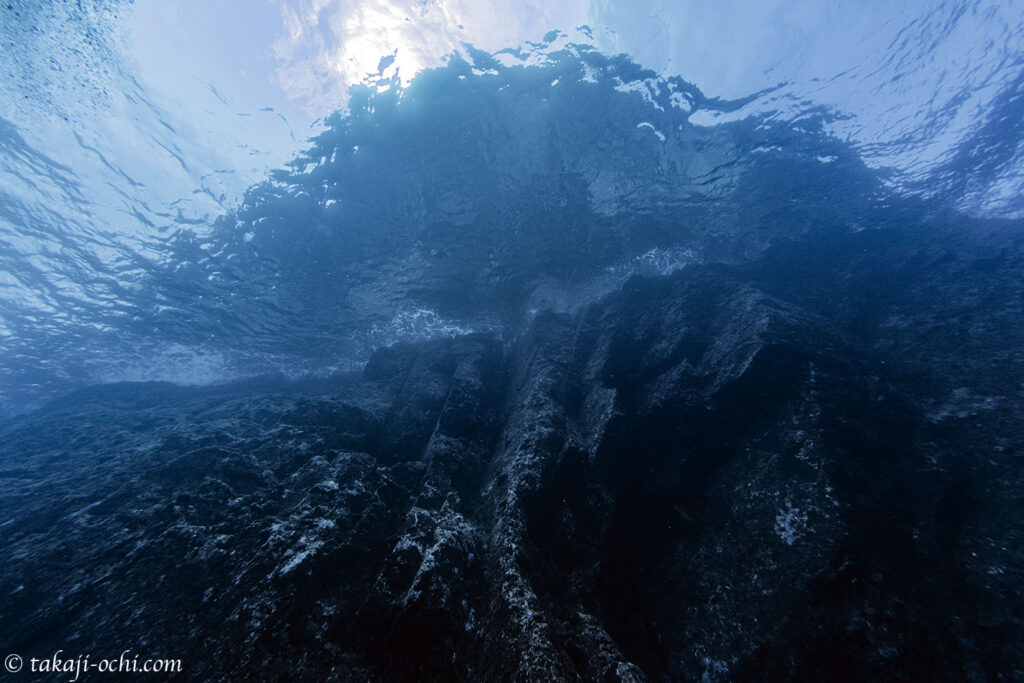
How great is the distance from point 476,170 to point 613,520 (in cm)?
1624

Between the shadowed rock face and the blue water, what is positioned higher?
the blue water

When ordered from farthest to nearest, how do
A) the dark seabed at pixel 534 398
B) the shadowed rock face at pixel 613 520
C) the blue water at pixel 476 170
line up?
the blue water at pixel 476 170, the dark seabed at pixel 534 398, the shadowed rock face at pixel 613 520

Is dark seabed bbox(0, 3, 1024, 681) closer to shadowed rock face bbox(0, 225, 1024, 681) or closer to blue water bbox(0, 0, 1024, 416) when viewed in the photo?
shadowed rock face bbox(0, 225, 1024, 681)

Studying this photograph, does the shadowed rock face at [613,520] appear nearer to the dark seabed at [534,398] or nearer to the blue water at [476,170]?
the dark seabed at [534,398]

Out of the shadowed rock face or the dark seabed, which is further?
the dark seabed

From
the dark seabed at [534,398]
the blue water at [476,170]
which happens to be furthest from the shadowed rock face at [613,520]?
the blue water at [476,170]

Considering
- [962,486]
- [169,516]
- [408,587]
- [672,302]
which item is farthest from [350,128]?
[962,486]

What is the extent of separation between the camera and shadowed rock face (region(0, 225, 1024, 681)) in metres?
5.64

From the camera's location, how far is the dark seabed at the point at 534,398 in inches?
237

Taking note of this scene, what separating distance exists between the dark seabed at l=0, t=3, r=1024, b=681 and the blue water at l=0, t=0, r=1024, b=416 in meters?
0.18

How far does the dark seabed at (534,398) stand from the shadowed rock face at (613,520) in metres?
0.07

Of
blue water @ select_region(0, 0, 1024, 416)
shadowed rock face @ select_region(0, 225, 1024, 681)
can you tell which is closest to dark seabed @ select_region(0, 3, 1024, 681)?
shadowed rock face @ select_region(0, 225, 1024, 681)

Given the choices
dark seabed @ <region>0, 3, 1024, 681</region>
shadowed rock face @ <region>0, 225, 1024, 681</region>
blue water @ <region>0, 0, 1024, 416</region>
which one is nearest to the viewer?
shadowed rock face @ <region>0, 225, 1024, 681</region>

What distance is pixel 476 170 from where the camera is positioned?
Result: 57.2ft
